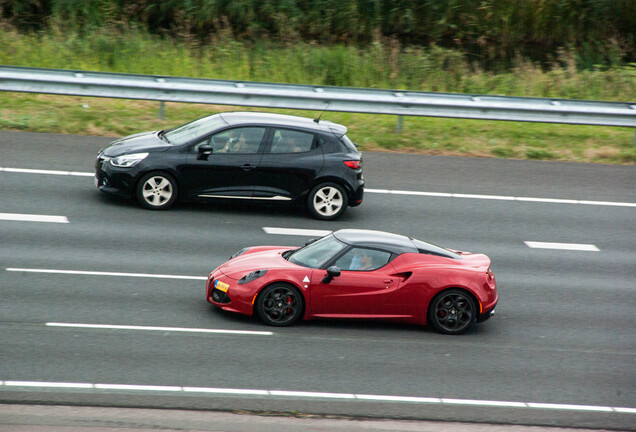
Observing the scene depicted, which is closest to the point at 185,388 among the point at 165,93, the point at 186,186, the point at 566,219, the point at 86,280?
the point at 86,280

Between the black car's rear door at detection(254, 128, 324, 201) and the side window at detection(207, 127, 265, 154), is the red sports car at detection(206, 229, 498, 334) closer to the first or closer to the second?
the black car's rear door at detection(254, 128, 324, 201)

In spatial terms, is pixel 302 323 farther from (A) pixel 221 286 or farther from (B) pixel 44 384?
(B) pixel 44 384

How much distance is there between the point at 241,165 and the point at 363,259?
4404 millimetres

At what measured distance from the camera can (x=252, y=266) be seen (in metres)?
10.6

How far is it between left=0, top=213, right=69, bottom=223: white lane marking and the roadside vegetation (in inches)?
201

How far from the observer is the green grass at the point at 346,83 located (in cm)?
1925

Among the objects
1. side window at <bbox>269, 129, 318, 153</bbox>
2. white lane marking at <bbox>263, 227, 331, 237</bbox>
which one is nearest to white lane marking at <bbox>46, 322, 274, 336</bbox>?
white lane marking at <bbox>263, 227, 331, 237</bbox>

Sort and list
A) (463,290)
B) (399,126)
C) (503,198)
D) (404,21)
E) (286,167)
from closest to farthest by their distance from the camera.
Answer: (463,290) < (286,167) < (503,198) < (399,126) < (404,21)

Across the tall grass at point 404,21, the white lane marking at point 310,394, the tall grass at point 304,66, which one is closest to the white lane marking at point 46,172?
the tall grass at point 304,66

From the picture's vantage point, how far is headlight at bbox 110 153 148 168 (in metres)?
14.1

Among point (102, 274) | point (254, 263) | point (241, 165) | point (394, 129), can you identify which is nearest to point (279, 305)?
point (254, 263)

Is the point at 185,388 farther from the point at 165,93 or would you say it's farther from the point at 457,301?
the point at 165,93

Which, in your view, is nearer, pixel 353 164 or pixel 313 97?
pixel 353 164

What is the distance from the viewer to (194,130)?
1482 centimetres
